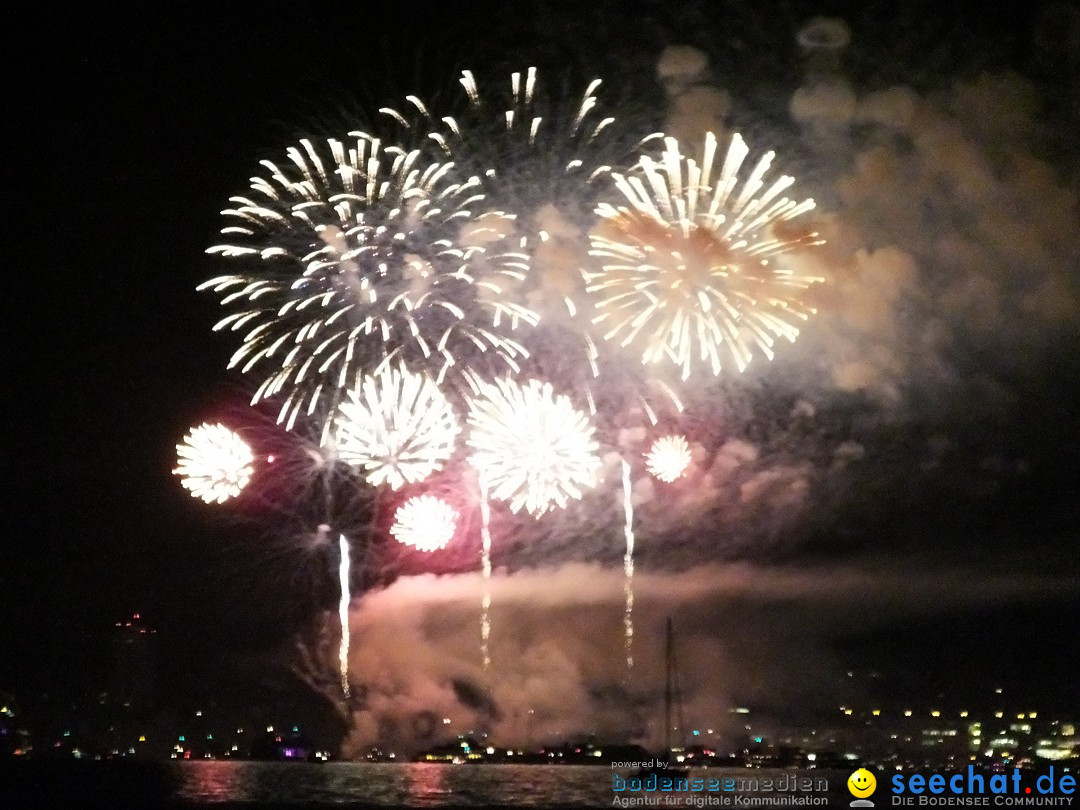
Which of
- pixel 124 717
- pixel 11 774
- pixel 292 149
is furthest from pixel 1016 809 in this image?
pixel 124 717

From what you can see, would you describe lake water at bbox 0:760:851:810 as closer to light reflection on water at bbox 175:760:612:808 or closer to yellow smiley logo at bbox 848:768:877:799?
light reflection on water at bbox 175:760:612:808

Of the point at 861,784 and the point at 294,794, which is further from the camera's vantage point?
the point at 294,794

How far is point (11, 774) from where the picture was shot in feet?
386

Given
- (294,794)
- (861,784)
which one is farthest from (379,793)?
(861,784)

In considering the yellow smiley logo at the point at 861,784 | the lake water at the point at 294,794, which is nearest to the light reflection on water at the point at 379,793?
the lake water at the point at 294,794

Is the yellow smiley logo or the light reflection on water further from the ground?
the yellow smiley logo

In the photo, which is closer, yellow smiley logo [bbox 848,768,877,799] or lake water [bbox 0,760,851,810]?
yellow smiley logo [bbox 848,768,877,799]

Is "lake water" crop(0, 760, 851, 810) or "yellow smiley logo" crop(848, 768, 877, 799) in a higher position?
"yellow smiley logo" crop(848, 768, 877, 799)

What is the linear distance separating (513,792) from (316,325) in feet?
265

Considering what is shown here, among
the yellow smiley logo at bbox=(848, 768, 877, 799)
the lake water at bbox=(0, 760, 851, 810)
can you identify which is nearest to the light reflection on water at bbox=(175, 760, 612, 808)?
the lake water at bbox=(0, 760, 851, 810)

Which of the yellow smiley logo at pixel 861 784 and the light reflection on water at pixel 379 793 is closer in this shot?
the yellow smiley logo at pixel 861 784

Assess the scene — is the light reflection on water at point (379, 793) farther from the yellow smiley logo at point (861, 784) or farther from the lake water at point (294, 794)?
the yellow smiley logo at point (861, 784)

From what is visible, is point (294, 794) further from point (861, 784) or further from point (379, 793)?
point (861, 784)

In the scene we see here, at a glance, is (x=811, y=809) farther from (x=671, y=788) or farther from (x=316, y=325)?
(x=316, y=325)
